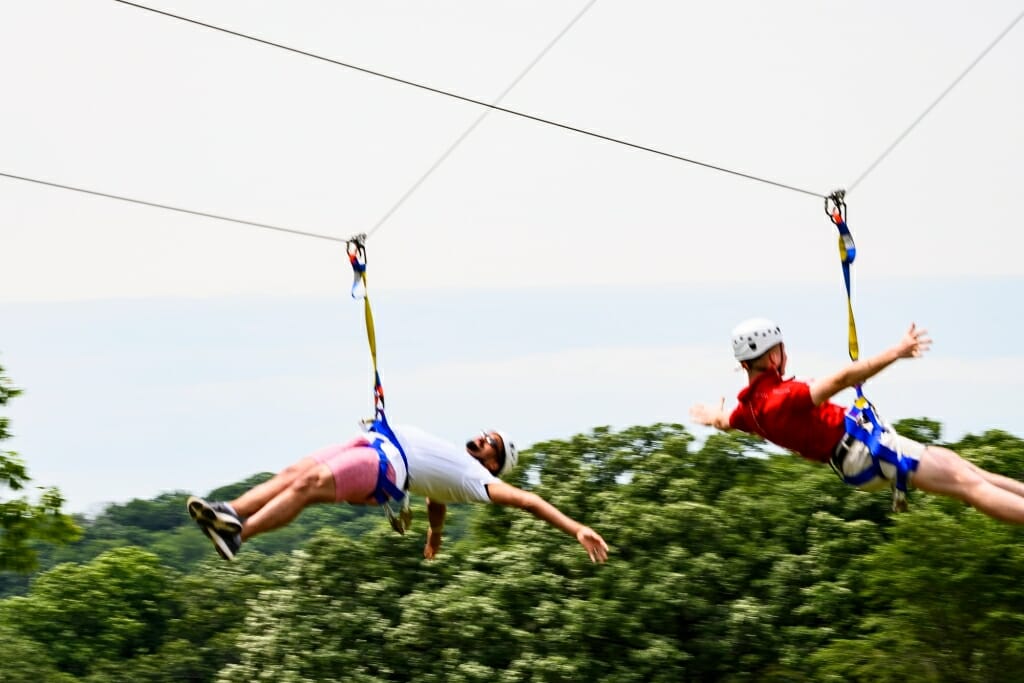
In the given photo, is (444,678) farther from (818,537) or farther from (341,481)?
(341,481)

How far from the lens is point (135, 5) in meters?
9.30

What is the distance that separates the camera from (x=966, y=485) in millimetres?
8094

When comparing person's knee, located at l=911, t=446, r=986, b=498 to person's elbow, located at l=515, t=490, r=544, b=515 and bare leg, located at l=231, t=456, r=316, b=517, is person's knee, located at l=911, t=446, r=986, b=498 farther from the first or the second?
bare leg, located at l=231, t=456, r=316, b=517

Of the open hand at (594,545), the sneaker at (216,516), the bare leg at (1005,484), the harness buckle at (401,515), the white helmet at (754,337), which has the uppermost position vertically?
the white helmet at (754,337)

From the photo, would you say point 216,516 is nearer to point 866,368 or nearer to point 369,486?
point 369,486

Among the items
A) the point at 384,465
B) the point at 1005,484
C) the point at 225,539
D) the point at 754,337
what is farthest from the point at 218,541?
the point at 1005,484

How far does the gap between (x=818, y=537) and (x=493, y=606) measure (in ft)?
14.3

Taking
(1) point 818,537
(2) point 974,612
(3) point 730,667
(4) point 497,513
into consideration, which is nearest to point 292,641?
(4) point 497,513

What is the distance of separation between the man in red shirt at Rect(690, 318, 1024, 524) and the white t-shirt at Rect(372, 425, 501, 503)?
1437 mm

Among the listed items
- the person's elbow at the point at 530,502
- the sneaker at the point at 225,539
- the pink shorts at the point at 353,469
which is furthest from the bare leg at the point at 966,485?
the sneaker at the point at 225,539

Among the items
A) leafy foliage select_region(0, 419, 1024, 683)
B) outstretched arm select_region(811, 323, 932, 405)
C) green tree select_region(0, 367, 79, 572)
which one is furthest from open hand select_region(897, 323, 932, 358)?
green tree select_region(0, 367, 79, 572)

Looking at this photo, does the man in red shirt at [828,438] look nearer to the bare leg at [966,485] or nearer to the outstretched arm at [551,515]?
the bare leg at [966,485]

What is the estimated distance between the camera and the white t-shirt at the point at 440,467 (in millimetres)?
8203

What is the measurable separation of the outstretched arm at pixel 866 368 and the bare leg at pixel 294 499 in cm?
250
